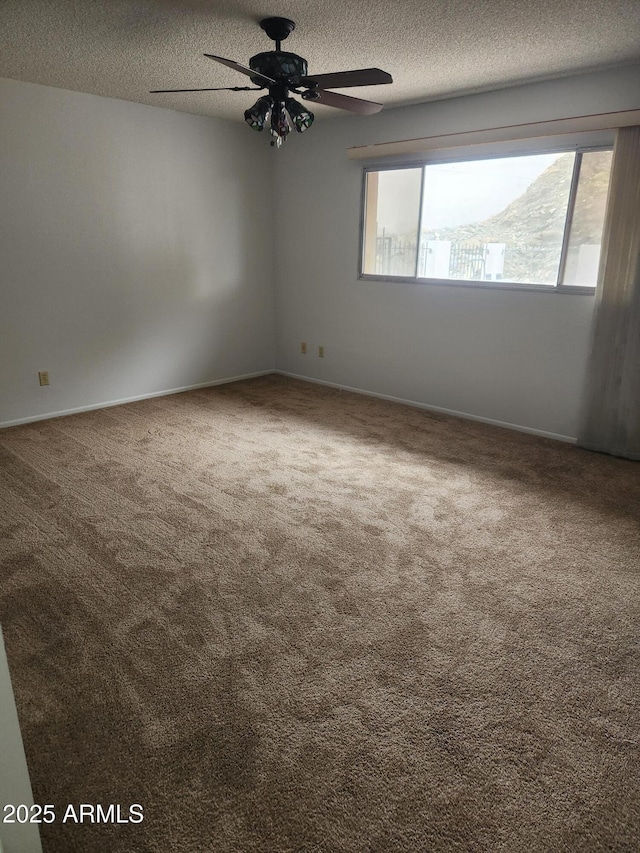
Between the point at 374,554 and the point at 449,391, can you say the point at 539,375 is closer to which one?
the point at 449,391

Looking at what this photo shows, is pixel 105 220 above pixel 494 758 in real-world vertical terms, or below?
above

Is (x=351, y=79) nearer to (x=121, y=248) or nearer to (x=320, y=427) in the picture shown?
(x=320, y=427)

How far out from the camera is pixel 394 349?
5.03 m

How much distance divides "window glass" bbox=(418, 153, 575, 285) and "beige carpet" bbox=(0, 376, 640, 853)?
5.21 ft

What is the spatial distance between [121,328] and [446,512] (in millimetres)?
3361

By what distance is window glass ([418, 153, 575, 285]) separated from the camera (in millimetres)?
3869

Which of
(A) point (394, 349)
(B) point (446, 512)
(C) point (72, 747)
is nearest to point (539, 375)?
(A) point (394, 349)

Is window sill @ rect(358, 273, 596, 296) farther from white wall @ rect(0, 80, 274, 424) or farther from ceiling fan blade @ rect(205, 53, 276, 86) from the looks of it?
ceiling fan blade @ rect(205, 53, 276, 86)

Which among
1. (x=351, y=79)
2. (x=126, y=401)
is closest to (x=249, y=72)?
(x=351, y=79)

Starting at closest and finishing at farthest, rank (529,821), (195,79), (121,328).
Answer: (529,821)
(195,79)
(121,328)

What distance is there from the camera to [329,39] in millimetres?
3006

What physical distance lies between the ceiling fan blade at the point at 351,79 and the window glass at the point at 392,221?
6.51 feet

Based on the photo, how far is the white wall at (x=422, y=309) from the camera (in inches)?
154

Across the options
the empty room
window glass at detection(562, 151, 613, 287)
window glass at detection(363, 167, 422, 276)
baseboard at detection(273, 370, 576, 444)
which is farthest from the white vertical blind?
window glass at detection(363, 167, 422, 276)
